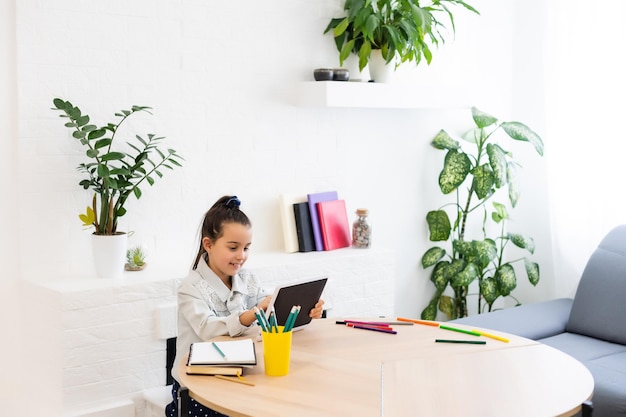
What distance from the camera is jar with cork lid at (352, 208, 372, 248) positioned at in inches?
153

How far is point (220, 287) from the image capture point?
9.16ft

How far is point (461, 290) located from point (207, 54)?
1.81 meters

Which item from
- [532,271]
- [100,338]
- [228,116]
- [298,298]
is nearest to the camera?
[298,298]

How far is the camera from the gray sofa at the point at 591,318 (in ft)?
11.8

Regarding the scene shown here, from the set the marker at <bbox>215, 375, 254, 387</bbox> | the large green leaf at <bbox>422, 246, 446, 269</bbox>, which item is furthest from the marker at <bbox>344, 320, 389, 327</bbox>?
the large green leaf at <bbox>422, 246, 446, 269</bbox>

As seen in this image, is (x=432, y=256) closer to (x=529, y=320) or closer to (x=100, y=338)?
(x=529, y=320)

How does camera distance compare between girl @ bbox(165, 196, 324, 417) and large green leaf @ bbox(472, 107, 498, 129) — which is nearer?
girl @ bbox(165, 196, 324, 417)

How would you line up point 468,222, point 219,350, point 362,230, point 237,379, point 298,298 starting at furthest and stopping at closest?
point 468,222, point 362,230, point 298,298, point 219,350, point 237,379

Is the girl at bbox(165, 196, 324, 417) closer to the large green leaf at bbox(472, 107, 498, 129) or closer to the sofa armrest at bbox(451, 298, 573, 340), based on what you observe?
the sofa armrest at bbox(451, 298, 573, 340)

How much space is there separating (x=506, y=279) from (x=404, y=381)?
7.33 feet

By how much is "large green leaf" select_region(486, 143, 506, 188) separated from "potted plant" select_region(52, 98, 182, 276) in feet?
5.30

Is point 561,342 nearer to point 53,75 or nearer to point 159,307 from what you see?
point 159,307

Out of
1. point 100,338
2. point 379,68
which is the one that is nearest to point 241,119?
point 379,68

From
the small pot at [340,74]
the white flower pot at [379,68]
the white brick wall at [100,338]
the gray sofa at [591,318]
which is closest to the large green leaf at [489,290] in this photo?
the gray sofa at [591,318]
